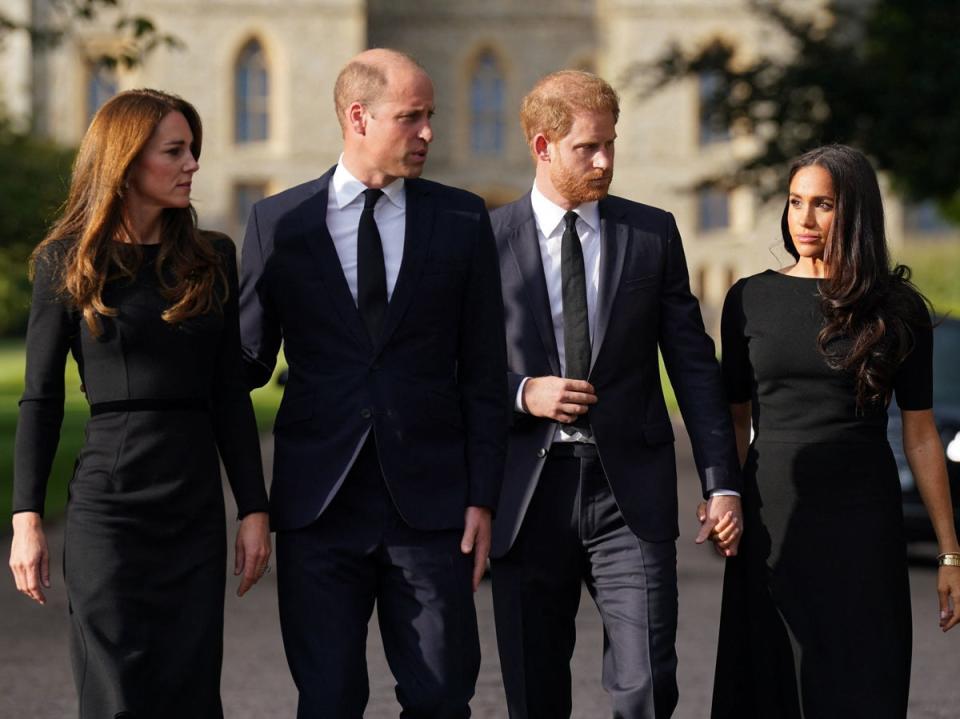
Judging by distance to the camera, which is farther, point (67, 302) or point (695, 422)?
point (695, 422)

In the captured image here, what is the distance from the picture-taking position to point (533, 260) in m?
5.38

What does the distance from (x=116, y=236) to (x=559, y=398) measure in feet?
4.18

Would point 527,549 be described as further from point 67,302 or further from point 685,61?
point 685,61

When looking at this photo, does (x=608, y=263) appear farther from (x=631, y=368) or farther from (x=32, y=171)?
(x=32, y=171)

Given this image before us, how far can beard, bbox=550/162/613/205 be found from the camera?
5.28 metres

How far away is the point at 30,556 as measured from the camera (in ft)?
14.7

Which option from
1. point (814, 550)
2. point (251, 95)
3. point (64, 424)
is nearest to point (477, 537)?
point (814, 550)

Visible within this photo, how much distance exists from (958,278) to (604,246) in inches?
1503

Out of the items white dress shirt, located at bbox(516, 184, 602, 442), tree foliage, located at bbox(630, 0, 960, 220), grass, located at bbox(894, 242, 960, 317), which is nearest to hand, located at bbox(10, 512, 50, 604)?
white dress shirt, located at bbox(516, 184, 602, 442)

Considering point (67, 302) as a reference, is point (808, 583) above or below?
below

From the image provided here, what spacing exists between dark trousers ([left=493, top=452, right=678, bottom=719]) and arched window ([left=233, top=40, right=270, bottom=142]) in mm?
49969

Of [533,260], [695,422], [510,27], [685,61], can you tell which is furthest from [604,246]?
[510,27]

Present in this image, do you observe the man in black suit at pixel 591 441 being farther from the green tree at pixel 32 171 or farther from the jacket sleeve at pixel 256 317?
the green tree at pixel 32 171

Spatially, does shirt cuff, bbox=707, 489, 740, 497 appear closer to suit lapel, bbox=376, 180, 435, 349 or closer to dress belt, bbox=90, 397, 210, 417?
suit lapel, bbox=376, 180, 435, 349
